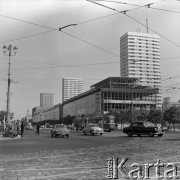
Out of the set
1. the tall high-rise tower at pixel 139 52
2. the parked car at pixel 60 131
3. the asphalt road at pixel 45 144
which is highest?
the tall high-rise tower at pixel 139 52

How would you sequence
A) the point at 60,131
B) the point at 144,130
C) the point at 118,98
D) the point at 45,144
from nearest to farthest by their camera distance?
the point at 45,144, the point at 144,130, the point at 60,131, the point at 118,98

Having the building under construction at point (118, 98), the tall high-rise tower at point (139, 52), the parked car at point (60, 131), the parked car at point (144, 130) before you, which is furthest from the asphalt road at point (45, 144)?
the building under construction at point (118, 98)

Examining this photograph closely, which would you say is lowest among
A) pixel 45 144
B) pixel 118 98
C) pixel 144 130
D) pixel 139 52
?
pixel 45 144

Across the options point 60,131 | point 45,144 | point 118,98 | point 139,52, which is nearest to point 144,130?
point 139,52

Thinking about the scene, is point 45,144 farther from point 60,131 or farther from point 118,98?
point 118,98

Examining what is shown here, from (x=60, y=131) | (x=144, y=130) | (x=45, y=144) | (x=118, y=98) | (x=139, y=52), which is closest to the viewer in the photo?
(x=45, y=144)

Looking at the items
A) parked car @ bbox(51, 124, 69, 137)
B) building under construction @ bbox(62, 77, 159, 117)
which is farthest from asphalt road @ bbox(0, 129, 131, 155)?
building under construction @ bbox(62, 77, 159, 117)

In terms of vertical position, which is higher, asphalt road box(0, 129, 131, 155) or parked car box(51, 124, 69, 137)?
parked car box(51, 124, 69, 137)

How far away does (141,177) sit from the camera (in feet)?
28.0

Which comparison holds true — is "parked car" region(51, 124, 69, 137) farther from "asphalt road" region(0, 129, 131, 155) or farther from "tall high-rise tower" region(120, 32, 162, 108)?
"tall high-rise tower" region(120, 32, 162, 108)

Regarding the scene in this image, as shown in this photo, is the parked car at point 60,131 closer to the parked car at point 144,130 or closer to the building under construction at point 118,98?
the parked car at point 144,130

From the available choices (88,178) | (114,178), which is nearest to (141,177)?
(114,178)

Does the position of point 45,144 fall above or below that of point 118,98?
below

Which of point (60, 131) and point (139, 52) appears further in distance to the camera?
point (60, 131)
